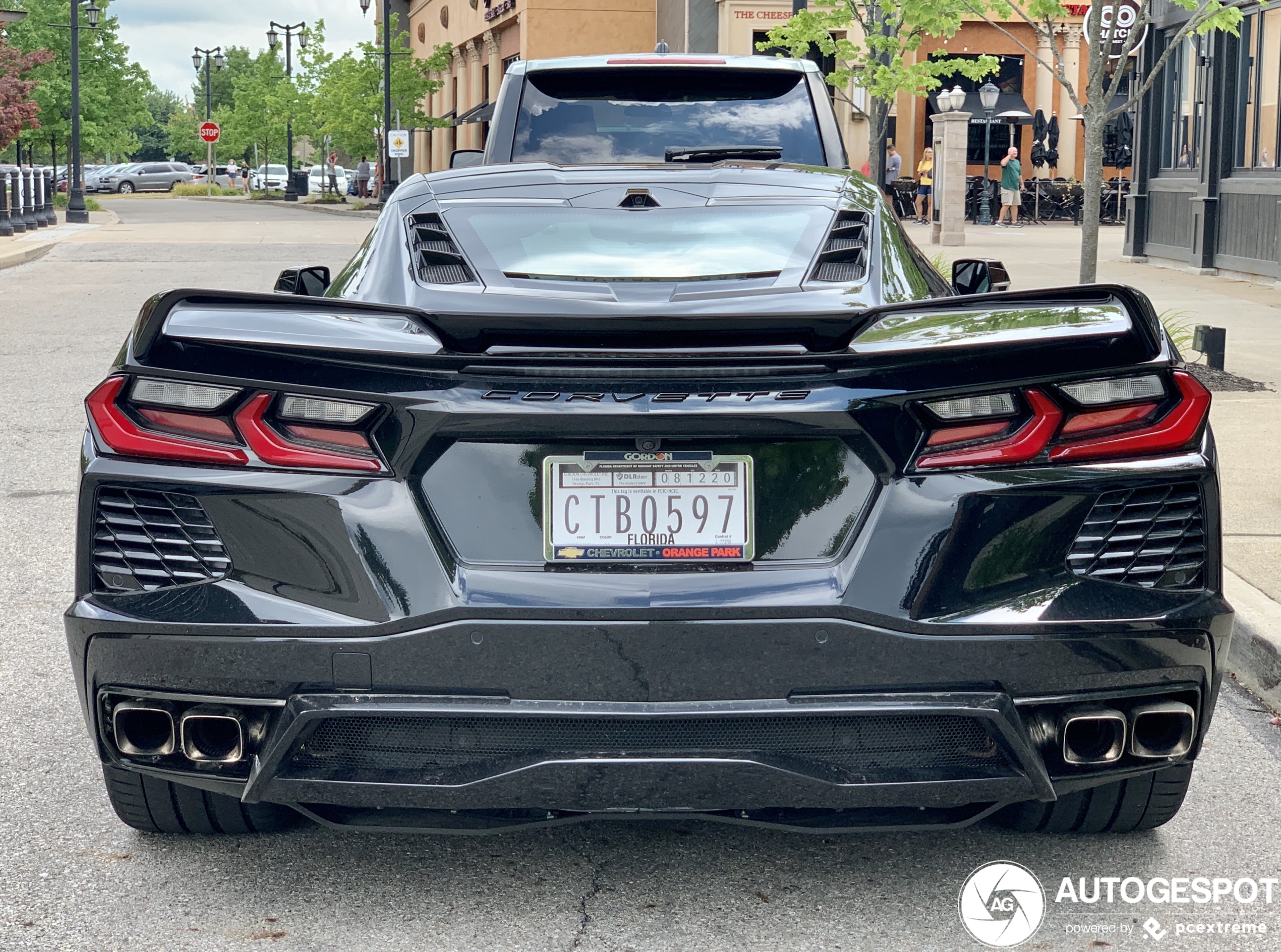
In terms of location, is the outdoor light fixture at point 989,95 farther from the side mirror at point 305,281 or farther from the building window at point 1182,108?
the side mirror at point 305,281

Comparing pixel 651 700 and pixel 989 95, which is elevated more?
pixel 989 95

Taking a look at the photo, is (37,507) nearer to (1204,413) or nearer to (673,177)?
(673,177)

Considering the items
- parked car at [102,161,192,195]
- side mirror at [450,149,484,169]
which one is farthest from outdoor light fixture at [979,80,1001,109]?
parked car at [102,161,192,195]

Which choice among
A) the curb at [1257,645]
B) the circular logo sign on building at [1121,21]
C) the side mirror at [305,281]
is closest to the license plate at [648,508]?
the side mirror at [305,281]

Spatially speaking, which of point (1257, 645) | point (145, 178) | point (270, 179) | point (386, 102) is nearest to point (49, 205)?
point (386, 102)

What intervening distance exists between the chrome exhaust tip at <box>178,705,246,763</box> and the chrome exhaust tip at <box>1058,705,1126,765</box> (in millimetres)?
1572

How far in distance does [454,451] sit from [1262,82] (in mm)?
18281

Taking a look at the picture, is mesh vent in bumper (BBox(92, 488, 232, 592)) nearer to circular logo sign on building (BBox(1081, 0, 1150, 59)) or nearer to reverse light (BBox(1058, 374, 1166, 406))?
reverse light (BBox(1058, 374, 1166, 406))

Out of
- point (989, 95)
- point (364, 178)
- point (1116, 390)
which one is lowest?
point (1116, 390)

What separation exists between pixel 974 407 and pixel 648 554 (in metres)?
0.67

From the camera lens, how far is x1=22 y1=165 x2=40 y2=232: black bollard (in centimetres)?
3306

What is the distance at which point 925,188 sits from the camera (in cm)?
3950

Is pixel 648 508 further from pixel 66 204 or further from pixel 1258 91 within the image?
pixel 66 204

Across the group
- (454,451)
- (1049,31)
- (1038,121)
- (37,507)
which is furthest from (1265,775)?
(1038,121)
